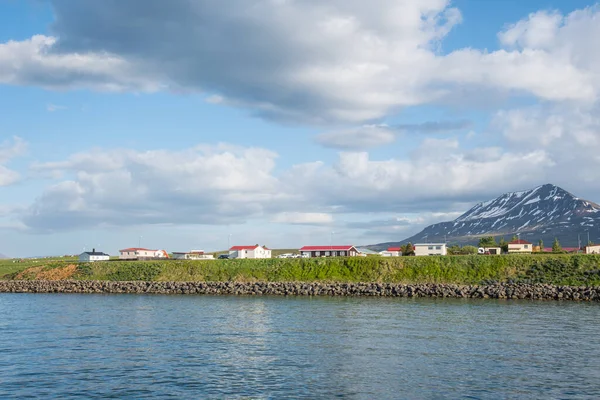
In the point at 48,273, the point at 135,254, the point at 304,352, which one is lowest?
the point at 304,352

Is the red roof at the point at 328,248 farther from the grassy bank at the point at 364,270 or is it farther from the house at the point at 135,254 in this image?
the house at the point at 135,254

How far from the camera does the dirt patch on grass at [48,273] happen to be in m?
119

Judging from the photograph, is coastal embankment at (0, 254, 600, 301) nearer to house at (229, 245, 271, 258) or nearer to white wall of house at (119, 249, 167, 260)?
house at (229, 245, 271, 258)

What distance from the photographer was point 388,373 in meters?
33.2

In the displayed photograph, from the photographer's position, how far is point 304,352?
3966 centimetres

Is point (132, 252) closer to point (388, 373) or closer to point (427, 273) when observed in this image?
point (427, 273)

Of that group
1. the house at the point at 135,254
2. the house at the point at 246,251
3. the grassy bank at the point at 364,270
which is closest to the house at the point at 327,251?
the house at the point at 246,251

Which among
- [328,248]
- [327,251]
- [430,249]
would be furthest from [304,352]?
[328,248]

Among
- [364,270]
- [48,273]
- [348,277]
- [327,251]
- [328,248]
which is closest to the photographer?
[348,277]

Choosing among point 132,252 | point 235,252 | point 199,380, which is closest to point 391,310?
point 199,380

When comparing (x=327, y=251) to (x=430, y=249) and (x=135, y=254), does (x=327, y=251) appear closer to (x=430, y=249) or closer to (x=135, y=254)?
(x=430, y=249)

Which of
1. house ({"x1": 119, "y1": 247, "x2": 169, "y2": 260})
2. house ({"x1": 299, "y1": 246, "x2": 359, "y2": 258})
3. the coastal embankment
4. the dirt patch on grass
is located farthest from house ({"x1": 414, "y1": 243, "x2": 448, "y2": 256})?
the dirt patch on grass

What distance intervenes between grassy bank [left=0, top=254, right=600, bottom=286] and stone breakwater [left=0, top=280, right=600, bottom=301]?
6.60m

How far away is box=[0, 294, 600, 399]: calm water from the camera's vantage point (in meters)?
29.9
